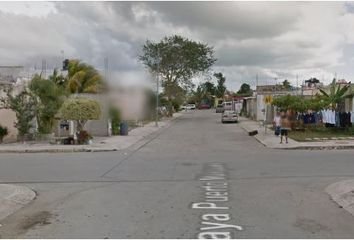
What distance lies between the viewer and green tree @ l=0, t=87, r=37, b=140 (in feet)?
84.3

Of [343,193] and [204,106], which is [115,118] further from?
[204,106]

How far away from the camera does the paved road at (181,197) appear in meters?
7.25

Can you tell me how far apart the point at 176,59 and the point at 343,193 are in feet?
173

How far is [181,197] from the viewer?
9.91 metres

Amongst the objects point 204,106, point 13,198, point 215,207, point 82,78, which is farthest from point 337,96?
point 204,106

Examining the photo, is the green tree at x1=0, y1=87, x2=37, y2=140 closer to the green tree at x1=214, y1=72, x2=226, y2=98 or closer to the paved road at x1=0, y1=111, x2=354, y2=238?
the paved road at x1=0, y1=111, x2=354, y2=238

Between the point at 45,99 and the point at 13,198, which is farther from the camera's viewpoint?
the point at 45,99

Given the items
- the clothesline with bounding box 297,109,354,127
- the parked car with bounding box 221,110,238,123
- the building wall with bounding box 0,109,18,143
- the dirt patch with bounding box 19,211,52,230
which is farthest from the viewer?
the parked car with bounding box 221,110,238,123

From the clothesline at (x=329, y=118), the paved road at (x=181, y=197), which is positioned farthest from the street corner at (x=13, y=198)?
the clothesline at (x=329, y=118)

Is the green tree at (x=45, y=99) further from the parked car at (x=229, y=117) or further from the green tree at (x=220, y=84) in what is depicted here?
the green tree at (x=220, y=84)

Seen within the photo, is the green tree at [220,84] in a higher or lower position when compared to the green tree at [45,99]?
higher

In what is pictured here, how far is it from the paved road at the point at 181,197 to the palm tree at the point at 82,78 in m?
18.8

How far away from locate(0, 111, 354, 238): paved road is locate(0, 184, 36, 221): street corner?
10.3 inches

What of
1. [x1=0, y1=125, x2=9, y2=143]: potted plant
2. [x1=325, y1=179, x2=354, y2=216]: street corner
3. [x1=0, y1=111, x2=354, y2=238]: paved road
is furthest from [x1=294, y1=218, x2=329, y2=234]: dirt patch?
[x1=0, y1=125, x2=9, y2=143]: potted plant
